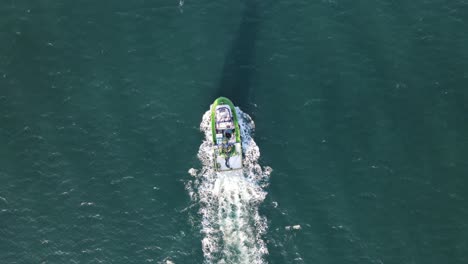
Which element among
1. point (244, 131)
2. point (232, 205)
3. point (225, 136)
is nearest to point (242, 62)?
point (244, 131)

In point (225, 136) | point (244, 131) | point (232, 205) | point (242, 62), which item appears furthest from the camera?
point (242, 62)

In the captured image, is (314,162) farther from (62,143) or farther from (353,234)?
(62,143)

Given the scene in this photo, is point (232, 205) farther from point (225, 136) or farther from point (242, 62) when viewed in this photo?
point (242, 62)

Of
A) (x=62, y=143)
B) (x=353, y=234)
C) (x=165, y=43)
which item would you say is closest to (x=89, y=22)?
(x=165, y=43)

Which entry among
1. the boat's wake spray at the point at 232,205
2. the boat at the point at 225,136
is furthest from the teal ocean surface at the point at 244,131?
the boat at the point at 225,136

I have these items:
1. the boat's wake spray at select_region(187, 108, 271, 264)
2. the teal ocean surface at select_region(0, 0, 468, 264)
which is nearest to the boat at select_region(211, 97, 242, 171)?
the boat's wake spray at select_region(187, 108, 271, 264)
